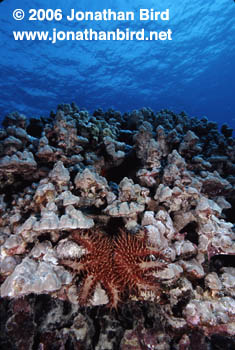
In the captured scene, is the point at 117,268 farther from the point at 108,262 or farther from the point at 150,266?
the point at 150,266

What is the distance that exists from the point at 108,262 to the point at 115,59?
1371 inches

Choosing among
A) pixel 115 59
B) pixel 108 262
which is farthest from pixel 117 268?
pixel 115 59

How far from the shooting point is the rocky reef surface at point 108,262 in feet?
6.97

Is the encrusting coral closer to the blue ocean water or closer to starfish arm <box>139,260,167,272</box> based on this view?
starfish arm <box>139,260,167,272</box>

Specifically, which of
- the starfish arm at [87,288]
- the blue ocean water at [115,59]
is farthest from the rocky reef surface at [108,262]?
the blue ocean water at [115,59]

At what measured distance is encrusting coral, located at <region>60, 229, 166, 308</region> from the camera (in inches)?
83.5

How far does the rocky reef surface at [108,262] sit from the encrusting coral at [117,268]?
0.01m

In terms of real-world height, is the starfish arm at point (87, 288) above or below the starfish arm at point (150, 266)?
below

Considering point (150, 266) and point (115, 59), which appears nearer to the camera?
point (150, 266)

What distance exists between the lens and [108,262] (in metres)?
2.15

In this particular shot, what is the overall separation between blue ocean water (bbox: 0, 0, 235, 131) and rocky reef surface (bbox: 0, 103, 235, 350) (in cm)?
2516

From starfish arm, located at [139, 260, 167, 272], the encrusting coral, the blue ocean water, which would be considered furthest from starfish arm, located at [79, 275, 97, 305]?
the blue ocean water

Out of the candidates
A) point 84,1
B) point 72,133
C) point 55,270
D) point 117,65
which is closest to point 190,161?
point 72,133

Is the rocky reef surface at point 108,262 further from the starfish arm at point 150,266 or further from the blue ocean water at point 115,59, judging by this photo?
the blue ocean water at point 115,59
